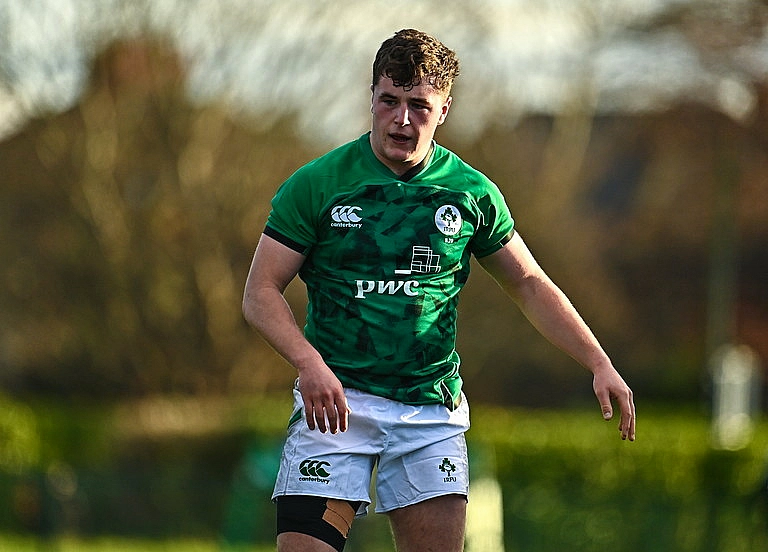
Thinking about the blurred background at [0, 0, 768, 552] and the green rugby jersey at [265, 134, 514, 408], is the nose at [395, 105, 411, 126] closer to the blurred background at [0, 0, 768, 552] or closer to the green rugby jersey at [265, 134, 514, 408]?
the green rugby jersey at [265, 134, 514, 408]

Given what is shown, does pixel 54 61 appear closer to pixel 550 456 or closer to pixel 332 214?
pixel 550 456

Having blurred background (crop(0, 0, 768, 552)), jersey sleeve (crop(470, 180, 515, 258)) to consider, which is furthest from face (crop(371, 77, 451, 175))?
blurred background (crop(0, 0, 768, 552))

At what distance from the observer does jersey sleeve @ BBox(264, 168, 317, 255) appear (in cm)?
504

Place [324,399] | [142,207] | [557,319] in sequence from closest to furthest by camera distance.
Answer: [324,399], [557,319], [142,207]

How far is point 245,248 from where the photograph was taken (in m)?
22.3

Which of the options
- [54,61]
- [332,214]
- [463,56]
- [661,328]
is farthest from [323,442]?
[661,328]

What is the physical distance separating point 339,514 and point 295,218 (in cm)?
108

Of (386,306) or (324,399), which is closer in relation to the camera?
(324,399)

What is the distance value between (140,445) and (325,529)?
58.8 feet

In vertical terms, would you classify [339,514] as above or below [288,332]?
below

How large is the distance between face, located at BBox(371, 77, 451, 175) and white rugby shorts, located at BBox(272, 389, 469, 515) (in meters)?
0.89

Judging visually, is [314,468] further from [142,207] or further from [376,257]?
[142,207]

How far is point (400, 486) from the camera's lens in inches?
204

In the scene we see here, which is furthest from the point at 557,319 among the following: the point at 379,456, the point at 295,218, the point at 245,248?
the point at 245,248
